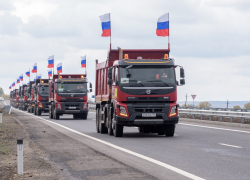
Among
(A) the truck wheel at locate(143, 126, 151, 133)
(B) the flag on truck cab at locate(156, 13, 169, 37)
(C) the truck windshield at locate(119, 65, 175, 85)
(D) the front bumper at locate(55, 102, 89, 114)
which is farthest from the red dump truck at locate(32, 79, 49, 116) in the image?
(C) the truck windshield at locate(119, 65, 175, 85)

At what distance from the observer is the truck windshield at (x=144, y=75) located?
17.2 m

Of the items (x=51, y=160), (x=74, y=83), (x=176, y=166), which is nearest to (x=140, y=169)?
(x=176, y=166)

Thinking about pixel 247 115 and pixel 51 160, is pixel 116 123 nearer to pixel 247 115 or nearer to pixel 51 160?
pixel 51 160

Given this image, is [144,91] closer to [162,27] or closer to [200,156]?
[200,156]

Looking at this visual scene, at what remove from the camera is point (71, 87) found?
3453 cm

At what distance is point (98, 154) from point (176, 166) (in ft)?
9.14

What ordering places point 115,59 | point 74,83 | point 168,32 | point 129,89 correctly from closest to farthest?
1. point 129,89
2. point 115,59
3. point 168,32
4. point 74,83

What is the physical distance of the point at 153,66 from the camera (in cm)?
1742

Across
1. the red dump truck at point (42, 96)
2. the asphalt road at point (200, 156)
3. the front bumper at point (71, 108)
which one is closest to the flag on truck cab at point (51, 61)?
the red dump truck at point (42, 96)

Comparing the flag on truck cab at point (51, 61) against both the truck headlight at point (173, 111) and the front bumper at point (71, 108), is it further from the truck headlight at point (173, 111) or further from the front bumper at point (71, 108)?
the truck headlight at point (173, 111)

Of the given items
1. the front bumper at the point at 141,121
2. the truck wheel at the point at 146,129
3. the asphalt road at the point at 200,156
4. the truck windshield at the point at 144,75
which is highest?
the truck windshield at the point at 144,75

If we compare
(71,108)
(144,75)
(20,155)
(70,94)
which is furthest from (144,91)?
(71,108)

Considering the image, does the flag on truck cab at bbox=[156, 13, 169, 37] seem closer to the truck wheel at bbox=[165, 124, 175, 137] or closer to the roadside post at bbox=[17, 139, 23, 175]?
the truck wheel at bbox=[165, 124, 175, 137]

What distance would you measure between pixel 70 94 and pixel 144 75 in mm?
18142
